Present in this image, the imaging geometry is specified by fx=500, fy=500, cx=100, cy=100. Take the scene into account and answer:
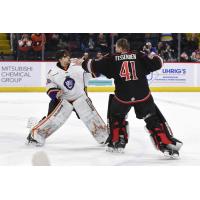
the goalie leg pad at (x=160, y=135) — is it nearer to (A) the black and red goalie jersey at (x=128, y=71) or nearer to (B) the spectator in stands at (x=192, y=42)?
(A) the black and red goalie jersey at (x=128, y=71)

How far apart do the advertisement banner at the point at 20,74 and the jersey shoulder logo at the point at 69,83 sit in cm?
645

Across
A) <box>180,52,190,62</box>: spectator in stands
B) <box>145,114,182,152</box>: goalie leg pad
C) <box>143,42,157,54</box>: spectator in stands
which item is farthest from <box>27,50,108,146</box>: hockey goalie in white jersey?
<box>180,52,190,62</box>: spectator in stands

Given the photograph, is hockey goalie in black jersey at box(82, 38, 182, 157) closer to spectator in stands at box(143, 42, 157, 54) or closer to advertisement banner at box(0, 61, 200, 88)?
advertisement banner at box(0, 61, 200, 88)

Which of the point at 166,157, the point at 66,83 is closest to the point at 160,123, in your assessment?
the point at 166,157

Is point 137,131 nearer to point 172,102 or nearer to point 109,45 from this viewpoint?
point 172,102

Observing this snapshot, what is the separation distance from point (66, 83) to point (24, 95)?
577cm

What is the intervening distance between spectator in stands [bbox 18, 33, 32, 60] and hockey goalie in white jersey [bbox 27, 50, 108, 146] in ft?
21.9

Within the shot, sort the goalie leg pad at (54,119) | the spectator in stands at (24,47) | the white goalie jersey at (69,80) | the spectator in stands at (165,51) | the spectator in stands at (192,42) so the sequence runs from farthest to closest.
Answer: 1. the spectator in stands at (192,42)
2. the spectator in stands at (165,51)
3. the spectator in stands at (24,47)
4. the goalie leg pad at (54,119)
5. the white goalie jersey at (69,80)

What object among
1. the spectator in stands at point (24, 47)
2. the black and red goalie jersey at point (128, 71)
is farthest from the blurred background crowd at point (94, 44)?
the black and red goalie jersey at point (128, 71)

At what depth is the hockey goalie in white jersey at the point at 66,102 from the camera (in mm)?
5172

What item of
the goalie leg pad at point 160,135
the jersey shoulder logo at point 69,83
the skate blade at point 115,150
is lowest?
the skate blade at point 115,150

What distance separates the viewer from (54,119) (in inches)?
209

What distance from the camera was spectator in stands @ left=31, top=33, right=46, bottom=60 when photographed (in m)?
12.0

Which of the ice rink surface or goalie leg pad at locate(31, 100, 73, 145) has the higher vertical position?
goalie leg pad at locate(31, 100, 73, 145)
